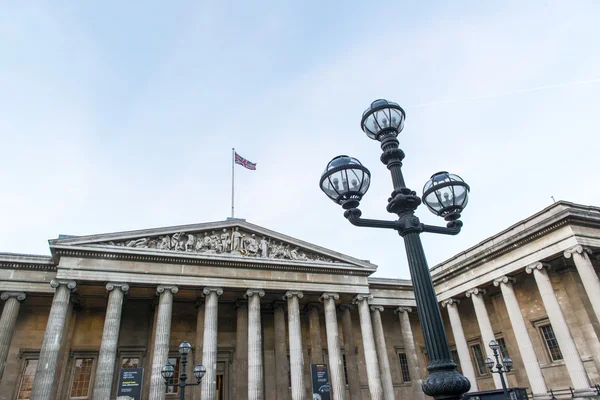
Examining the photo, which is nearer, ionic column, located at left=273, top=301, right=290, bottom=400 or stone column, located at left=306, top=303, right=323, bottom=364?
ionic column, located at left=273, top=301, right=290, bottom=400

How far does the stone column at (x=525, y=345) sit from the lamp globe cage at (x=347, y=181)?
2276 cm

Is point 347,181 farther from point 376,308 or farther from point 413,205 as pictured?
point 376,308

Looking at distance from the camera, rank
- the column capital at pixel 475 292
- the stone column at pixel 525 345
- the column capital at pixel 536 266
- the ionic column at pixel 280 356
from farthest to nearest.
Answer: the column capital at pixel 475 292, the ionic column at pixel 280 356, the column capital at pixel 536 266, the stone column at pixel 525 345

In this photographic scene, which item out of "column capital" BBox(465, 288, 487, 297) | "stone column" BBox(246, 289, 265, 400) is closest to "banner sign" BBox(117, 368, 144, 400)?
"stone column" BBox(246, 289, 265, 400)

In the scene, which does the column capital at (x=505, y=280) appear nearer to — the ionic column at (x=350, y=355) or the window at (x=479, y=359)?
the window at (x=479, y=359)

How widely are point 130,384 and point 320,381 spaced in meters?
10.4

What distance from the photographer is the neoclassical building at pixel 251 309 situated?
2033 cm

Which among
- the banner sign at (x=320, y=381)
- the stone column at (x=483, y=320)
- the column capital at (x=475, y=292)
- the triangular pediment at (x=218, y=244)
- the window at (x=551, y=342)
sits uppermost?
the triangular pediment at (x=218, y=244)

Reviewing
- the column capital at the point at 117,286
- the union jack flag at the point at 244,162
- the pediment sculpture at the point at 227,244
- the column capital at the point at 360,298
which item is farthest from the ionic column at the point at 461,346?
the column capital at the point at 117,286

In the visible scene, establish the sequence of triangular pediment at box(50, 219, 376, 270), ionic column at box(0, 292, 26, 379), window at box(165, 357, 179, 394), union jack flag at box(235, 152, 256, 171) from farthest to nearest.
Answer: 1. union jack flag at box(235, 152, 256, 171)
2. window at box(165, 357, 179, 394)
3. triangular pediment at box(50, 219, 376, 270)
4. ionic column at box(0, 292, 26, 379)

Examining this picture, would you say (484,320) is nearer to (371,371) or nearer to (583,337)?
(583,337)

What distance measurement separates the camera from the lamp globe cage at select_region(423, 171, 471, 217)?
5.99 meters

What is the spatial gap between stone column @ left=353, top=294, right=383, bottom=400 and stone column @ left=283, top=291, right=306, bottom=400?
443cm

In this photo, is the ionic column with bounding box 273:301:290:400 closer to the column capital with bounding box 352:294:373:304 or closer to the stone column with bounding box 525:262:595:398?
the column capital with bounding box 352:294:373:304
